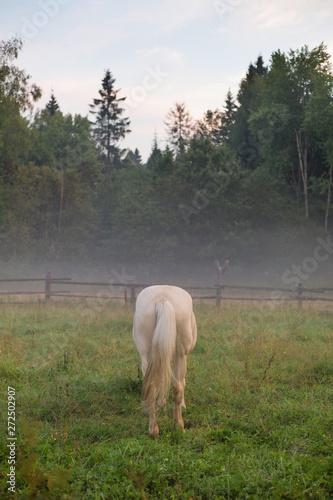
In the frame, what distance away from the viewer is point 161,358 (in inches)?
153

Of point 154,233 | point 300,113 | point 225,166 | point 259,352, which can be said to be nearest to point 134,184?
point 154,233

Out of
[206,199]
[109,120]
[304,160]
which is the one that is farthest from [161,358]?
[109,120]

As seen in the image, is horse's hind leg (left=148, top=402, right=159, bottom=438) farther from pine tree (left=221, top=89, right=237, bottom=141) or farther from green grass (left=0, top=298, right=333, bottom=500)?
pine tree (left=221, top=89, right=237, bottom=141)

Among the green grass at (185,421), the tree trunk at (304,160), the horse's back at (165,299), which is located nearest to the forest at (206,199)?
the tree trunk at (304,160)

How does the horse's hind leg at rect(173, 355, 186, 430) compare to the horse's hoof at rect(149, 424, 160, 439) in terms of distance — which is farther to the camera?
the horse's hind leg at rect(173, 355, 186, 430)

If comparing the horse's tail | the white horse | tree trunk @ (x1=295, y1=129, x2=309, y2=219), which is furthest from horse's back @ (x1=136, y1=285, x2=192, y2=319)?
tree trunk @ (x1=295, y1=129, x2=309, y2=219)

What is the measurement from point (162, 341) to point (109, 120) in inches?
1503

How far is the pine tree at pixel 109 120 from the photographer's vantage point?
38688 millimetres

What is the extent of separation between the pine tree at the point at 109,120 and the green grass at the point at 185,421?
34005 mm

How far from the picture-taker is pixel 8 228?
25.3 meters

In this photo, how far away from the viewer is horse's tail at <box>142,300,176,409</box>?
12.8ft

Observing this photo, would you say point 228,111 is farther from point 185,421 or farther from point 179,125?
point 185,421

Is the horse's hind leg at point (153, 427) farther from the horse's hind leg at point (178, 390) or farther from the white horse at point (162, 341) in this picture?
the horse's hind leg at point (178, 390)

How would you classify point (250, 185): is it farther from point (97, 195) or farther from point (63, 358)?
point (63, 358)
